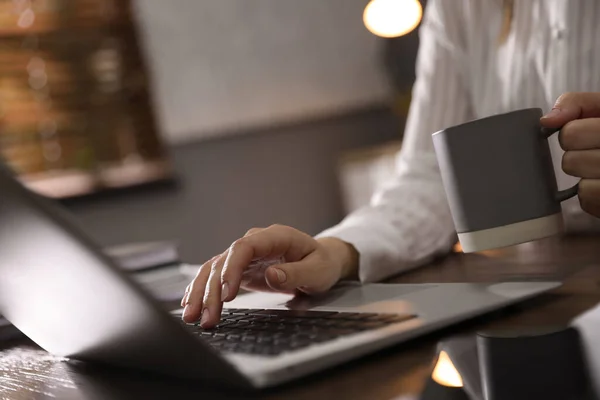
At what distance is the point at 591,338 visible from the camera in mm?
471

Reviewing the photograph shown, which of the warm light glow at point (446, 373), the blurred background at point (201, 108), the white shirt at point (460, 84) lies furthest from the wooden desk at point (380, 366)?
the blurred background at point (201, 108)

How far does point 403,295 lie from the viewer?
2.10 feet

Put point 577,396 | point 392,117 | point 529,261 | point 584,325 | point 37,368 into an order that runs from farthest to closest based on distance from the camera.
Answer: point 392,117 < point 529,261 < point 37,368 < point 584,325 < point 577,396

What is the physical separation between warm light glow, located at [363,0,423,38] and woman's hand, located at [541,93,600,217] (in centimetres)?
222

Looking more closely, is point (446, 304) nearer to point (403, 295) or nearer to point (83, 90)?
point (403, 295)

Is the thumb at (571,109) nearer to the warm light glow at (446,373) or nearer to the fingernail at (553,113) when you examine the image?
the fingernail at (553,113)

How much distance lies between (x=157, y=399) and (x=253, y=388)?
0.06 m

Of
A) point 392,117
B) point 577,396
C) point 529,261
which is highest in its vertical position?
point 577,396

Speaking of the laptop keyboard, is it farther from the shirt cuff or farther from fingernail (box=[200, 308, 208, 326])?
the shirt cuff

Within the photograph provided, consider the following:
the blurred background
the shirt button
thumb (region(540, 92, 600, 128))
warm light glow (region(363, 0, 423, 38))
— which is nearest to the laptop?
thumb (region(540, 92, 600, 128))

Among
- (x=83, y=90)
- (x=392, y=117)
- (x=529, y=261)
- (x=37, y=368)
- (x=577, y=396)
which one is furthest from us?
(x=392, y=117)

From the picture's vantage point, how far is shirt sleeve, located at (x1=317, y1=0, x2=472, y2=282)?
0.91m

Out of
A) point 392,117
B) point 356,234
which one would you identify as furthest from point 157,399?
point 392,117

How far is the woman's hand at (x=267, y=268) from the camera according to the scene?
65 cm
